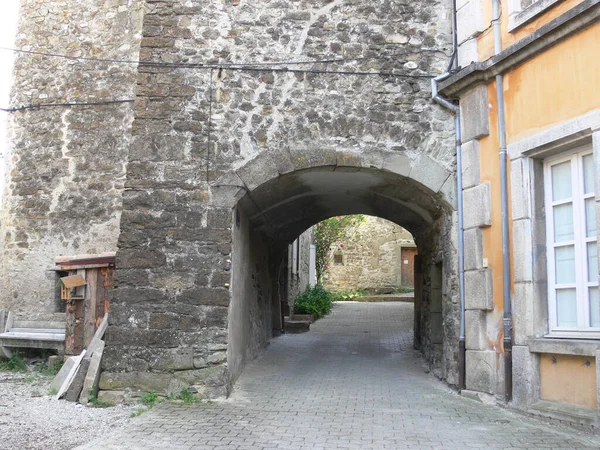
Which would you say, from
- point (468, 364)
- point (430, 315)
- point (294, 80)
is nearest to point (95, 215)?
point (294, 80)

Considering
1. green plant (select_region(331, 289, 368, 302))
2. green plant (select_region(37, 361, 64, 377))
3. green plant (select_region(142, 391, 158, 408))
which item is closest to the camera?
green plant (select_region(142, 391, 158, 408))

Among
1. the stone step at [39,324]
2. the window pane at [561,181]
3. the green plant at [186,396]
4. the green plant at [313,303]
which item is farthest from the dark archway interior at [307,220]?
the green plant at [313,303]

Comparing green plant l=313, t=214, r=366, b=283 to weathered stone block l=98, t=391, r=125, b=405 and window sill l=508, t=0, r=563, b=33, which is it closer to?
weathered stone block l=98, t=391, r=125, b=405

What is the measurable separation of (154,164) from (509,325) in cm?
406

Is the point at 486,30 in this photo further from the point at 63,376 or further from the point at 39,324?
the point at 39,324

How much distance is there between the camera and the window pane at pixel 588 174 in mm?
5020

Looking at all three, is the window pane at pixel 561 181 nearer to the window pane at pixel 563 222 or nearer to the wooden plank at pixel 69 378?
the window pane at pixel 563 222

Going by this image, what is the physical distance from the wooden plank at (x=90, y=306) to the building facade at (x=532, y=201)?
14.2ft

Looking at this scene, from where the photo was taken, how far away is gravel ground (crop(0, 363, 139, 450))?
15.0 ft

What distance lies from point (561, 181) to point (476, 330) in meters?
1.70

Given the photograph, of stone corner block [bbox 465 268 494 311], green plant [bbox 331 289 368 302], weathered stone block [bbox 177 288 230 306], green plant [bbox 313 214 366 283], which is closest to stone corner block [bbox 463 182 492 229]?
stone corner block [bbox 465 268 494 311]

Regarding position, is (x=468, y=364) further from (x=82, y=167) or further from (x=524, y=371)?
(x=82, y=167)

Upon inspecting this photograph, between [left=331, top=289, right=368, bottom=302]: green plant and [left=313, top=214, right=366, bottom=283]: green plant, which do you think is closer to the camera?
[left=313, top=214, right=366, bottom=283]: green plant

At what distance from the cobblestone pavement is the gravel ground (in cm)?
23
